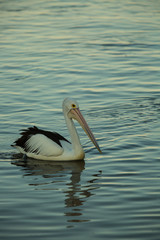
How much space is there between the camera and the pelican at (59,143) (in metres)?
7.67

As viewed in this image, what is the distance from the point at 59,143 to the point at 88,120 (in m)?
1.69

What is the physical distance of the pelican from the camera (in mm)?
7668

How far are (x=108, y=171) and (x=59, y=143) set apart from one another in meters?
1.04

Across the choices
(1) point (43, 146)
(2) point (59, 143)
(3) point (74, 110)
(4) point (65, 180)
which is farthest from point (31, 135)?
(4) point (65, 180)

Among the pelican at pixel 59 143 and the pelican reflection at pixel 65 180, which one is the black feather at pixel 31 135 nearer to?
the pelican at pixel 59 143

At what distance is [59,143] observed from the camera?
25.6 feet

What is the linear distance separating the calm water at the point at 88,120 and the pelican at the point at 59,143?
140mm

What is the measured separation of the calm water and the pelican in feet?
0.46

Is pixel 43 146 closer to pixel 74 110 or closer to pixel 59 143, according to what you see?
pixel 59 143

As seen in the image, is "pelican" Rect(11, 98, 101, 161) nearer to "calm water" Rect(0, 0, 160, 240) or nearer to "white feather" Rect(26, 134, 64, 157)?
"white feather" Rect(26, 134, 64, 157)

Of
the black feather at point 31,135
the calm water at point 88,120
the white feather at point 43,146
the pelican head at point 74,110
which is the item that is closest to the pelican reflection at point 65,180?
the calm water at point 88,120

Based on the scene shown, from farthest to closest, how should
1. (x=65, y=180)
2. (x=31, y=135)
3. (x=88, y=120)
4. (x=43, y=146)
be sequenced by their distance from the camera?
(x=88, y=120) → (x=31, y=135) → (x=43, y=146) → (x=65, y=180)

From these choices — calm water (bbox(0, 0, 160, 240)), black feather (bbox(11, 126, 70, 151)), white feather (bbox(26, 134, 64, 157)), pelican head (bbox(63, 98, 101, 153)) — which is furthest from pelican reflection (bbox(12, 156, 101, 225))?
pelican head (bbox(63, 98, 101, 153))

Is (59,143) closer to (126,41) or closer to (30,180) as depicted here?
(30,180)
